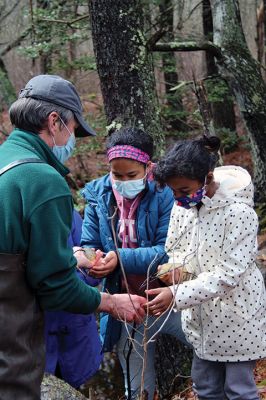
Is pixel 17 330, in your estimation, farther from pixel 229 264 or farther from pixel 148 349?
pixel 148 349

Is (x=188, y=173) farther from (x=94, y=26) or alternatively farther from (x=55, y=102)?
(x=94, y=26)

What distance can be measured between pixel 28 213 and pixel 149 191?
1414 mm

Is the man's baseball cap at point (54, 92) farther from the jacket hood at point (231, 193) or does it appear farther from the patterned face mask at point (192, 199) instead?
the jacket hood at point (231, 193)

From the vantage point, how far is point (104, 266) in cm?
305

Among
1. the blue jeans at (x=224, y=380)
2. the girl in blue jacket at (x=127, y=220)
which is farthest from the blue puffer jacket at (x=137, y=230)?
the blue jeans at (x=224, y=380)

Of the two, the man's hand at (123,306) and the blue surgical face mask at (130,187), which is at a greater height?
the blue surgical face mask at (130,187)

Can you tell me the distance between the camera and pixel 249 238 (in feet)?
8.88

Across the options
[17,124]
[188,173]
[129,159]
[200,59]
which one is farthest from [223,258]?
[200,59]

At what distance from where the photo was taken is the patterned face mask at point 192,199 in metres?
2.75

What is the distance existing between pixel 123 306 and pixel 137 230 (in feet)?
2.24

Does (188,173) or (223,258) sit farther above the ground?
(188,173)

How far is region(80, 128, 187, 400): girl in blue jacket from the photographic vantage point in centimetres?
314

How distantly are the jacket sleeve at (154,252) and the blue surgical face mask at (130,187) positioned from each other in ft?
0.57

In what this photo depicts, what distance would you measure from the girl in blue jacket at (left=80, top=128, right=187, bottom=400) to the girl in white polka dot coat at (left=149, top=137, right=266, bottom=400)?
31cm
